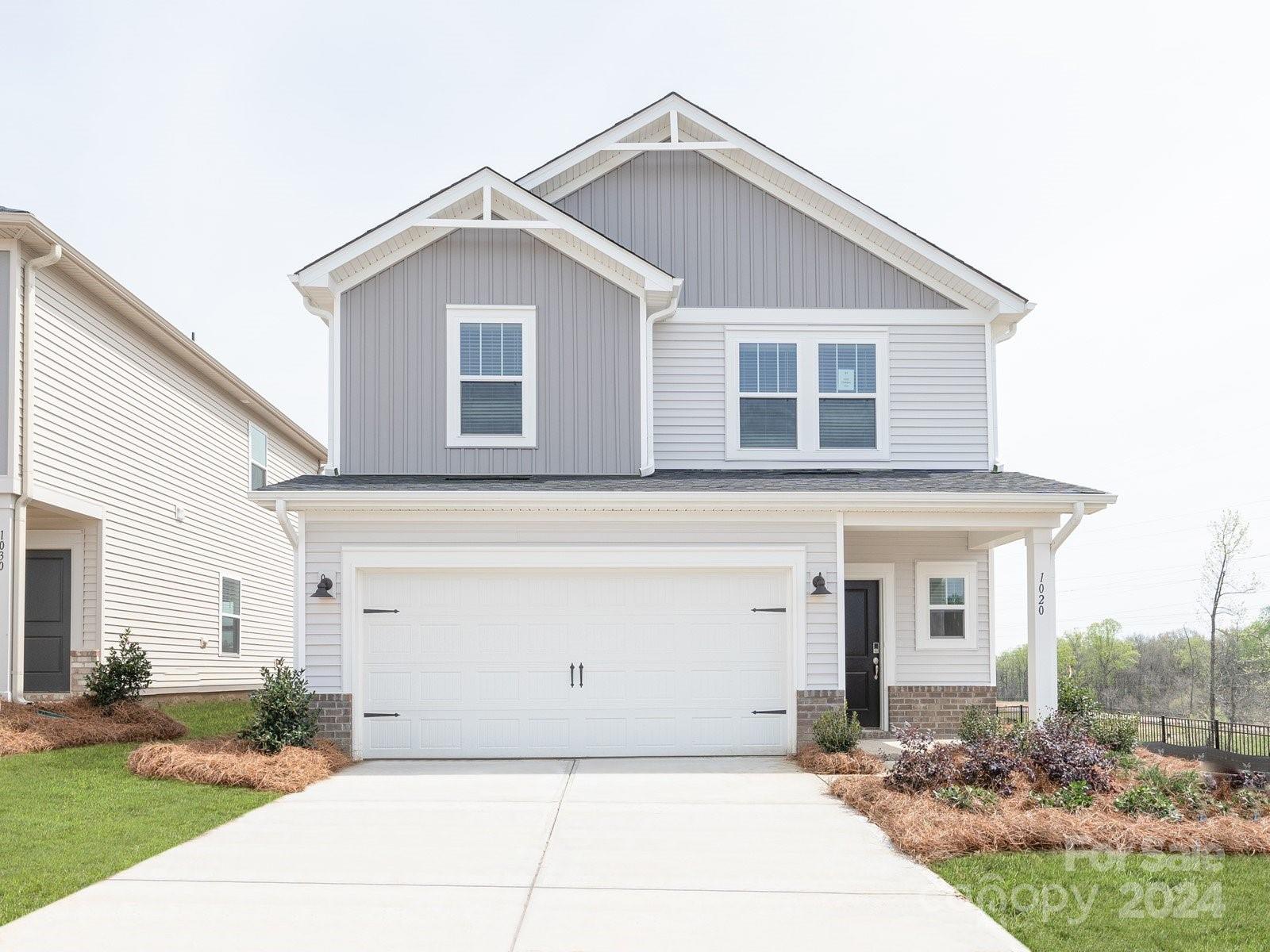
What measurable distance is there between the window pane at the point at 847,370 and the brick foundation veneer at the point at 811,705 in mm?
4130

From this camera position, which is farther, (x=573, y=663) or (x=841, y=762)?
(x=573, y=663)

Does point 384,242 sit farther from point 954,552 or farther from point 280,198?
point 954,552

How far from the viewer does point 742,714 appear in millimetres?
13070

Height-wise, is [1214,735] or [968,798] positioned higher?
[968,798]

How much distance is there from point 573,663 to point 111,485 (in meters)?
8.49

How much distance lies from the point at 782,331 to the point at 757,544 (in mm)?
3437

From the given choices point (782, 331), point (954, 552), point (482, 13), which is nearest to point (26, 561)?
point (482, 13)

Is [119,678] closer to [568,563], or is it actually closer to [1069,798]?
[568,563]

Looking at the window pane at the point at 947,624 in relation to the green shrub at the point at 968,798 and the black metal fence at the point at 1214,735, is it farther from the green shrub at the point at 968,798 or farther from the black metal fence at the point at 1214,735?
the green shrub at the point at 968,798

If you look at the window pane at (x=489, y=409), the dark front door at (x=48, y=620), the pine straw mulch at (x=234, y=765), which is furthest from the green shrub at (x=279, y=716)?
the dark front door at (x=48, y=620)

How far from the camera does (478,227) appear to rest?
14.0 meters

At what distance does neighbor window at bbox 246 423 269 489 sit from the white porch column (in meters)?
15.8

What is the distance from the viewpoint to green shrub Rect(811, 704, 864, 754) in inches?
480

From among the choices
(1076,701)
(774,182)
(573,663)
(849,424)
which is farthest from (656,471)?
(1076,701)
